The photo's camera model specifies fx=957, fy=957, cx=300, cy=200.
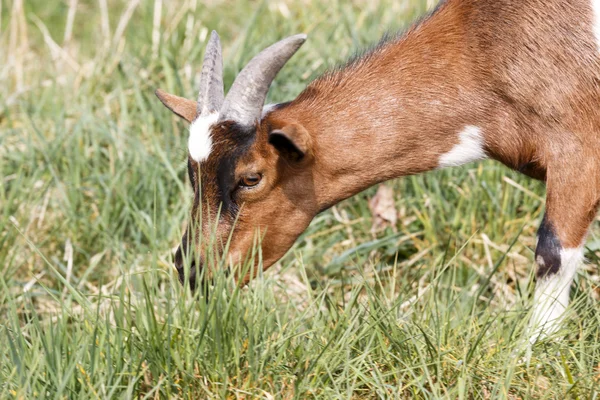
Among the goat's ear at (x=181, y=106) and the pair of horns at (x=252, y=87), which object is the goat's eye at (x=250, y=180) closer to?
the pair of horns at (x=252, y=87)

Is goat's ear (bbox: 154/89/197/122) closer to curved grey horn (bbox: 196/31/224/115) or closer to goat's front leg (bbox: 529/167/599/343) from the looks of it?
curved grey horn (bbox: 196/31/224/115)

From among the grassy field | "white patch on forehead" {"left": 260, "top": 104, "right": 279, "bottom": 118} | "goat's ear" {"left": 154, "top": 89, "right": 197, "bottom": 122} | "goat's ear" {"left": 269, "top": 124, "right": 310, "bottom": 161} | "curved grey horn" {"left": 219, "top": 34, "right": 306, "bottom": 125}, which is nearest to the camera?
the grassy field

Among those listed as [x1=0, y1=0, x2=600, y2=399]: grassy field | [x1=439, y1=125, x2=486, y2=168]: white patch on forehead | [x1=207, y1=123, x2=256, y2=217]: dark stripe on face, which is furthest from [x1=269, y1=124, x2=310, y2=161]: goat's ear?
[x1=439, y1=125, x2=486, y2=168]: white patch on forehead

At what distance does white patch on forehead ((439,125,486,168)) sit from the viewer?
423 cm

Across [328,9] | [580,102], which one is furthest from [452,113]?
[328,9]

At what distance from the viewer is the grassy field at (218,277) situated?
3.38 metres

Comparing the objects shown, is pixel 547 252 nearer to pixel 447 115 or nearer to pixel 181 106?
pixel 447 115

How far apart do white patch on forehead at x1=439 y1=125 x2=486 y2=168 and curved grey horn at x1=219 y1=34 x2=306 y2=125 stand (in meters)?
0.86

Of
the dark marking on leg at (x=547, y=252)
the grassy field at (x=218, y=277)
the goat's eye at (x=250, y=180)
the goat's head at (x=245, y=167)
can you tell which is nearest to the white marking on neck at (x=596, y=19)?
the dark marking on leg at (x=547, y=252)

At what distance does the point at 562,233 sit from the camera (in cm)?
405

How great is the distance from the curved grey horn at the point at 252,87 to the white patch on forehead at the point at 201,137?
6 centimetres

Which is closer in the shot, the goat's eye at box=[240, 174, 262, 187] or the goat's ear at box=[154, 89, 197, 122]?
the goat's eye at box=[240, 174, 262, 187]

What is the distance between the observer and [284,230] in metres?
4.20

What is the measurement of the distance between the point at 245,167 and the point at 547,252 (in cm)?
133
